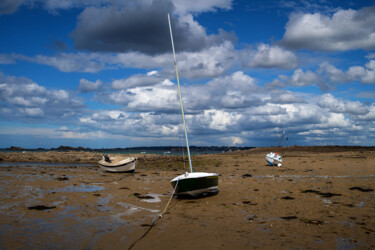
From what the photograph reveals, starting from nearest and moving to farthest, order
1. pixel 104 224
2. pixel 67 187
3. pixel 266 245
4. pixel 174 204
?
pixel 266 245
pixel 104 224
pixel 174 204
pixel 67 187

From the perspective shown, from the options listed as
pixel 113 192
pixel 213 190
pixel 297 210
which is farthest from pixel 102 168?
pixel 297 210

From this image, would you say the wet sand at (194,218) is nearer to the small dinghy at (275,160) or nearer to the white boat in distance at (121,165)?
the white boat in distance at (121,165)

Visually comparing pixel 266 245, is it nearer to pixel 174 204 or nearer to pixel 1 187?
pixel 174 204

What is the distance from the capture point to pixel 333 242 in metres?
8.33

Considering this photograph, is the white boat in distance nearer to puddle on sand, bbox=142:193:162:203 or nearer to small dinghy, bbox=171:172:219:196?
puddle on sand, bbox=142:193:162:203

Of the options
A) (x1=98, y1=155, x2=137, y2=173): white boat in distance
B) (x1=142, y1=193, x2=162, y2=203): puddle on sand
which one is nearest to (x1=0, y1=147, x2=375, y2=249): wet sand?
(x1=142, y1=193, x2=162, y2=203): puddle on sand

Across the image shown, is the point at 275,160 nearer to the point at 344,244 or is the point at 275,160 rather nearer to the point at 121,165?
the point at 121,165

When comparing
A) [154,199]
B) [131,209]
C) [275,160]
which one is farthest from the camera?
[275,160]

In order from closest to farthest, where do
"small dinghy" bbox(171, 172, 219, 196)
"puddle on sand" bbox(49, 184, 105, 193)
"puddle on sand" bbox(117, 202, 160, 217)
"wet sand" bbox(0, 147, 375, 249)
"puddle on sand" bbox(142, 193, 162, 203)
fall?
"wet sand" bbox(0, 147, 375, 249) → "puddle on sand" bbox(117, 202, 160, 217) → "small dinghy" bbox(171, 172, 219, 196) → "puddle on sand" bbox(142, 193, 162, 203) → "puddle on sand" bbox(49, 184, 105, 193)

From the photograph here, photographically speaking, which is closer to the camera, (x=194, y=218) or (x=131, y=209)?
(x=194, y=218)

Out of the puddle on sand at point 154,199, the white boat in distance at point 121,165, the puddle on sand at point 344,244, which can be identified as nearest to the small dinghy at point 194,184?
the puddle on sand at point 154,199

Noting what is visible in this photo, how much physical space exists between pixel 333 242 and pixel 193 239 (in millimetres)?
4274

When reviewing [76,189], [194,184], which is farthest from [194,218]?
[76,189]

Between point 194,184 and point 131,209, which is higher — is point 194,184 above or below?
above
